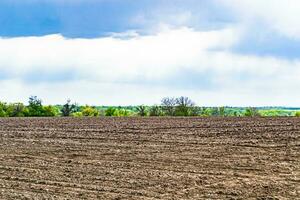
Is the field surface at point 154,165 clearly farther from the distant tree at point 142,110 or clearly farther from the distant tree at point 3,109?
the distant tree at point 3,109

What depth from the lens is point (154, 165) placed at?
1538 cm

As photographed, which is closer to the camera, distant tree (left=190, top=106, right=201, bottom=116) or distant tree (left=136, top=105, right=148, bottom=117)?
distant tree (left=190, top=106, right=201, bottom=116)

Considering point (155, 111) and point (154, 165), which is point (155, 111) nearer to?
point (155, 111)

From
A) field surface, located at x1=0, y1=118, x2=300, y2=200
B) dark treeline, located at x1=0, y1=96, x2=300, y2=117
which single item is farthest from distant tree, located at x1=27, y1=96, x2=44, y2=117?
field surface, located at x1=0, y1=118, x2=300, y2=200

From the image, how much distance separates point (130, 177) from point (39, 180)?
208 centimetres

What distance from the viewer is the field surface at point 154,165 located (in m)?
11.9

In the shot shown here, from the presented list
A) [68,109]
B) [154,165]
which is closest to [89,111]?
[68,109]

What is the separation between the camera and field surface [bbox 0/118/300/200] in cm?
1188

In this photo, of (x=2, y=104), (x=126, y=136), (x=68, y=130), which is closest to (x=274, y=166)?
(x=126, y=136)

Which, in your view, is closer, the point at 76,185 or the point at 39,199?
the point at 39,199

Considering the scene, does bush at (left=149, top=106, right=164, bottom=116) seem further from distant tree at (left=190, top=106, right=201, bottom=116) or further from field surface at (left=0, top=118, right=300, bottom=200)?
field surface at (left=0, top=118, right=300, bottom=200)

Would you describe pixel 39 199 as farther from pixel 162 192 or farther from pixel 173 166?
pixel 173 166

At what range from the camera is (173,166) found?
15156 mm

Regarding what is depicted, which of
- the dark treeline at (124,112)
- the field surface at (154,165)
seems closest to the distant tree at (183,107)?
the dark treeline at (124,112)
